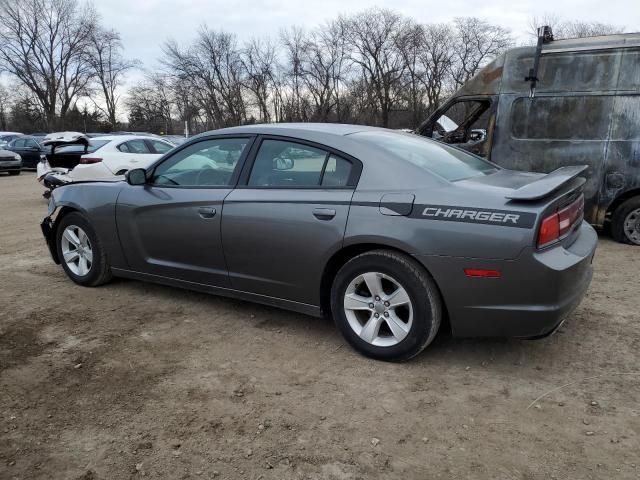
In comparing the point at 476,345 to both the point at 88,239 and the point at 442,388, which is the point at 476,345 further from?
the point at 88,239

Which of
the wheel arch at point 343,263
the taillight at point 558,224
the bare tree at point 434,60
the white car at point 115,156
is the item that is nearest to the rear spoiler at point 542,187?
the taillight at point 558,224

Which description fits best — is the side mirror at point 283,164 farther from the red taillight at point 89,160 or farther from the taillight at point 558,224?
the red taillight at point 89,160

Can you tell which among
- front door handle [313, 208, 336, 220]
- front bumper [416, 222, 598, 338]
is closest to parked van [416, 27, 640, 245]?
front bumper [416, 222, 598, 338]

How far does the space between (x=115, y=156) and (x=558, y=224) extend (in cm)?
923

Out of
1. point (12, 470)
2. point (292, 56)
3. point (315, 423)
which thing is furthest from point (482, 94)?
point (292, 56)

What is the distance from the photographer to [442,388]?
118 inches

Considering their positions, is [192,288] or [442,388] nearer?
[442,388]

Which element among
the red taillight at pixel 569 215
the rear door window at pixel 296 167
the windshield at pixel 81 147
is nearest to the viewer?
the red taillight at pixel 569 215

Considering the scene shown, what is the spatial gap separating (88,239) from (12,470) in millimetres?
2718

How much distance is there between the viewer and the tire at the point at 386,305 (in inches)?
121

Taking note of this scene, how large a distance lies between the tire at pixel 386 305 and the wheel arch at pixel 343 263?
0.11 ft

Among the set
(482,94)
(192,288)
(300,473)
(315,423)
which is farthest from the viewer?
(482,94)

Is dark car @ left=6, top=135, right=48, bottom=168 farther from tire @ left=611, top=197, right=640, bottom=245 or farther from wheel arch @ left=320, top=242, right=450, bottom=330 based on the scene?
wheel arch @ left=320, top=242, right=450, bottom=330

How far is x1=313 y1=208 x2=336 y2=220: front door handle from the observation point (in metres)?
3.33
